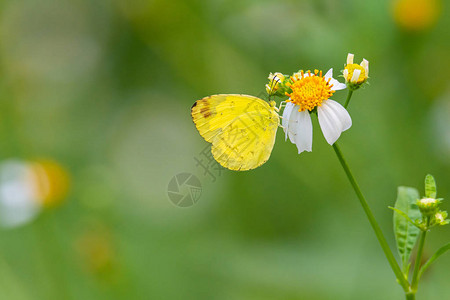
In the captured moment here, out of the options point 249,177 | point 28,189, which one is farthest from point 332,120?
point 28,189

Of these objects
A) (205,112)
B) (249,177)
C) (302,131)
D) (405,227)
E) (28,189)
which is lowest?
(405,227)

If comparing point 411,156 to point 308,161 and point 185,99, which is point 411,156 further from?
point 185,99

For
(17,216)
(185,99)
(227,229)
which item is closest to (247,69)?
Answer: (185,99)

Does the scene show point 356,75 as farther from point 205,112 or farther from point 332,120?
point 205,112

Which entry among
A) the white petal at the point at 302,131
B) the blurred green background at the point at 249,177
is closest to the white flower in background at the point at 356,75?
the white petal at the point at 302,131

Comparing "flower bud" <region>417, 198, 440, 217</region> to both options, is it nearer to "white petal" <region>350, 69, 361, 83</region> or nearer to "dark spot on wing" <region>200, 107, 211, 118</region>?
"white petal" <region>350, 69, 361, 83</region>

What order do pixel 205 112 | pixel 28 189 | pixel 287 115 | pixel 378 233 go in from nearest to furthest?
pixel 378 233, pixel 287 115, pixel 205 112, pixel 28 189

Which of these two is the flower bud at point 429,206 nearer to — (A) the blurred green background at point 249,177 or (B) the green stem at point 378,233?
(B) the green stem at point 378,233
